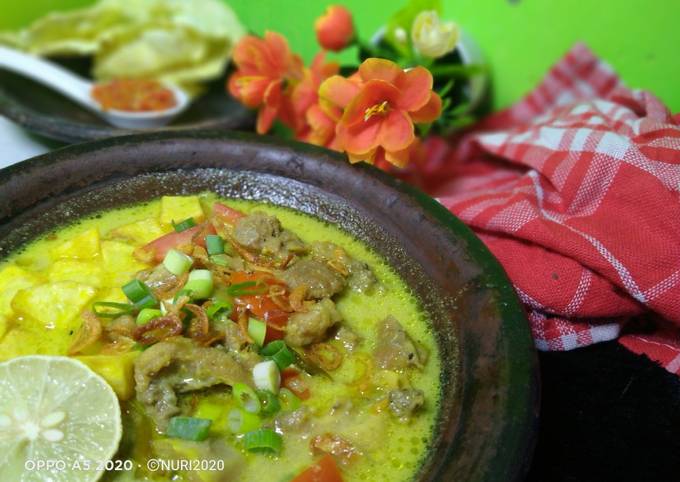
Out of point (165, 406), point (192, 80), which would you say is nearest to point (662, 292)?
point (165, 406)

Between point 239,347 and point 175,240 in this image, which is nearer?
point 239,347

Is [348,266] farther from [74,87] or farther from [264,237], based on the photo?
[74,87]

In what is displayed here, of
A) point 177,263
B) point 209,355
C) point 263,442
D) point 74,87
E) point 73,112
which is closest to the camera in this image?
point 263,442

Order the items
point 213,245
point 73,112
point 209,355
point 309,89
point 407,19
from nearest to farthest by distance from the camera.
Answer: point 209,355 < point 213,245 < point 309,89 < point 407,19 < point 73,112

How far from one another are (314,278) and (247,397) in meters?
0.40

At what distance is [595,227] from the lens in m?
1.86

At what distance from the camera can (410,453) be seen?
1.53 m

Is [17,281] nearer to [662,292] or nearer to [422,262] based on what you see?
[422,262]

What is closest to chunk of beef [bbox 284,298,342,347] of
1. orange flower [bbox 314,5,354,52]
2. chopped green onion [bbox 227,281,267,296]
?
chopped green onion [bbox 227,281,267,296]

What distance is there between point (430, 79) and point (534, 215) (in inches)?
19.5

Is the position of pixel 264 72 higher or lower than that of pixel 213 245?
higher

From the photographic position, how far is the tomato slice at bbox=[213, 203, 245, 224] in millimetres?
2090

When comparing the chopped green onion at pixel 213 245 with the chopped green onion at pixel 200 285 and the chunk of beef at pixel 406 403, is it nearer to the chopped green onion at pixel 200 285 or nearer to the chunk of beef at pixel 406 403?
the chopped green onion at pixel 200 285

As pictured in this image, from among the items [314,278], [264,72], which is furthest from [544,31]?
[314,278]
